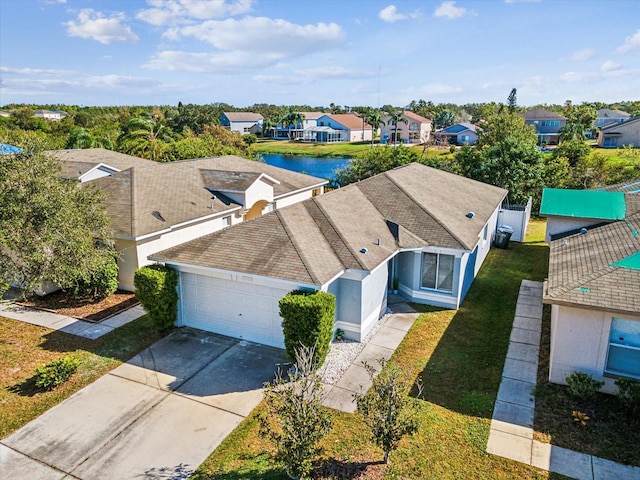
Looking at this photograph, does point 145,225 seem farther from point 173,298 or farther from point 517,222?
point 517,222

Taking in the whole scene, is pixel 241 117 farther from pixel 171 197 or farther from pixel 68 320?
pixel 68 320

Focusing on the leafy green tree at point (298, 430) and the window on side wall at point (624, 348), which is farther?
the window on side wall at point (624, 348)

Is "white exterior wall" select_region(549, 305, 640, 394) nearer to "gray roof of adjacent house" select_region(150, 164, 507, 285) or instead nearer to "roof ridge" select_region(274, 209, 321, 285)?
"gray roof of adjacent house" select_region(150, 164, 507, 285)

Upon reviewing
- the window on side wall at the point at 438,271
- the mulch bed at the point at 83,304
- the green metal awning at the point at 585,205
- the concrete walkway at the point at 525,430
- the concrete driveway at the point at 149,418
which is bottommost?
the concrete driveway at the point at 149,418

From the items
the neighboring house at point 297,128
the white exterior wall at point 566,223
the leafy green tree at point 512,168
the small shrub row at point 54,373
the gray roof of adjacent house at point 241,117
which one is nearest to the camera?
the small shrub row at point 54,373

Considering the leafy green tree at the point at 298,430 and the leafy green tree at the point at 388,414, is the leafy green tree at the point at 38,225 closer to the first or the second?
the leafy green tree at the point at 298,430

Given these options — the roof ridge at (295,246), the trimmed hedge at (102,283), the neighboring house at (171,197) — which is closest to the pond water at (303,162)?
the neighboring house at (171,197)

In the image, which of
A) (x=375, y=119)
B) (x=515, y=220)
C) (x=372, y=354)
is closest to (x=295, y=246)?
(x=372, y=354)

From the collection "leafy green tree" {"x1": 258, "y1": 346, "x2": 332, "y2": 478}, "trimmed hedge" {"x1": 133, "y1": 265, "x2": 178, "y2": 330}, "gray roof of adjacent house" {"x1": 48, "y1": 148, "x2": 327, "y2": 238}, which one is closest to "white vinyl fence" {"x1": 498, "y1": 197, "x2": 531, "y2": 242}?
"gray roof of adjacent house" {"x1": 48, "y1": 148, "x2": 327, "y2": 238}
